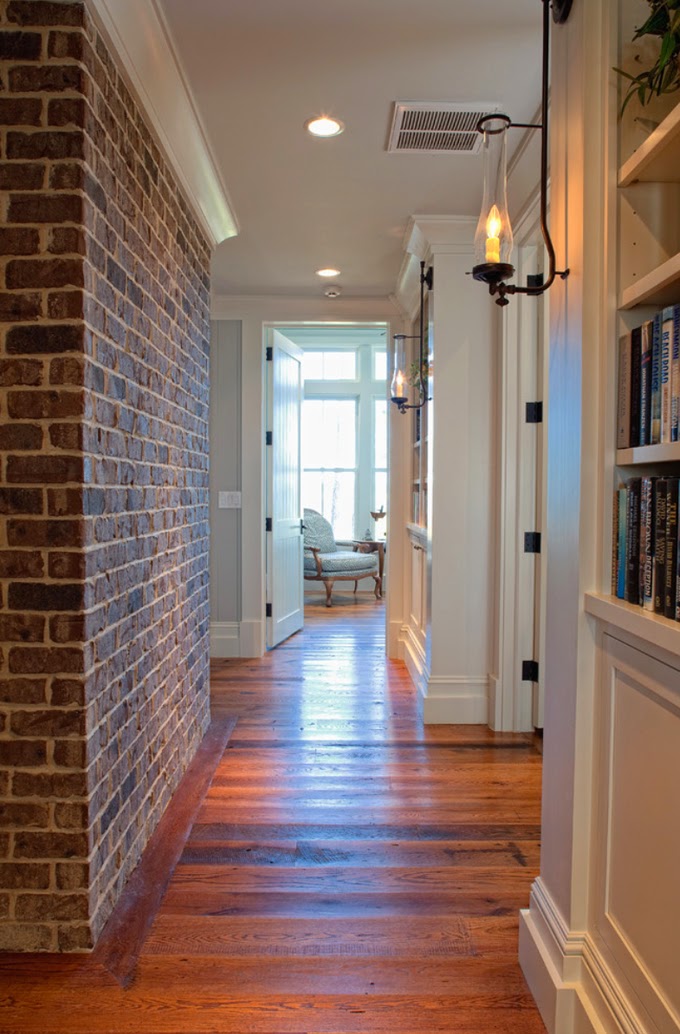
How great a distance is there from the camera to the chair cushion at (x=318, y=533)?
7.25 m

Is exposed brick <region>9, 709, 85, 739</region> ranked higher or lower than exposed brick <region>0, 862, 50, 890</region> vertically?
higher

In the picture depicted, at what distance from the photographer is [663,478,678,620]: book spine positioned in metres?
1.11

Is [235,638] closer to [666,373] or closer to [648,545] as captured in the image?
[648,545]

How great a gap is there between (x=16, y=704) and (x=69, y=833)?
341 mm

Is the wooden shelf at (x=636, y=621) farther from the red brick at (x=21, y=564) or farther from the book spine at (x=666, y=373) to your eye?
the red brick at (x=21, y=564)

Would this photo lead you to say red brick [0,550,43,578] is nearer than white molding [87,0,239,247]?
Yes

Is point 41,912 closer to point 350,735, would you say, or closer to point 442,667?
point 350,735

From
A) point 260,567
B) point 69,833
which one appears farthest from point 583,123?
point 260,567

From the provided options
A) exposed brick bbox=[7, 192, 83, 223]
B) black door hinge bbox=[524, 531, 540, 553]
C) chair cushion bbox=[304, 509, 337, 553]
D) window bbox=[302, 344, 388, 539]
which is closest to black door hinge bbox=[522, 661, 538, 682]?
black door hinge bbox=[524, 531, 540, 553]

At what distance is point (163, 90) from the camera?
2.13m

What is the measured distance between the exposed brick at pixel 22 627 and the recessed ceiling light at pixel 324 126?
1.94 metres

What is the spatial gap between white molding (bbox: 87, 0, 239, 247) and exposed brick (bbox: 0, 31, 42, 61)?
0.16 metres

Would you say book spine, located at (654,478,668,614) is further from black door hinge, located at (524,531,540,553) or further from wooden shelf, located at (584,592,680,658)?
black door hinge, located at (524,531,540,553)

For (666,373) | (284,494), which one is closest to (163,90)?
(666,373)
